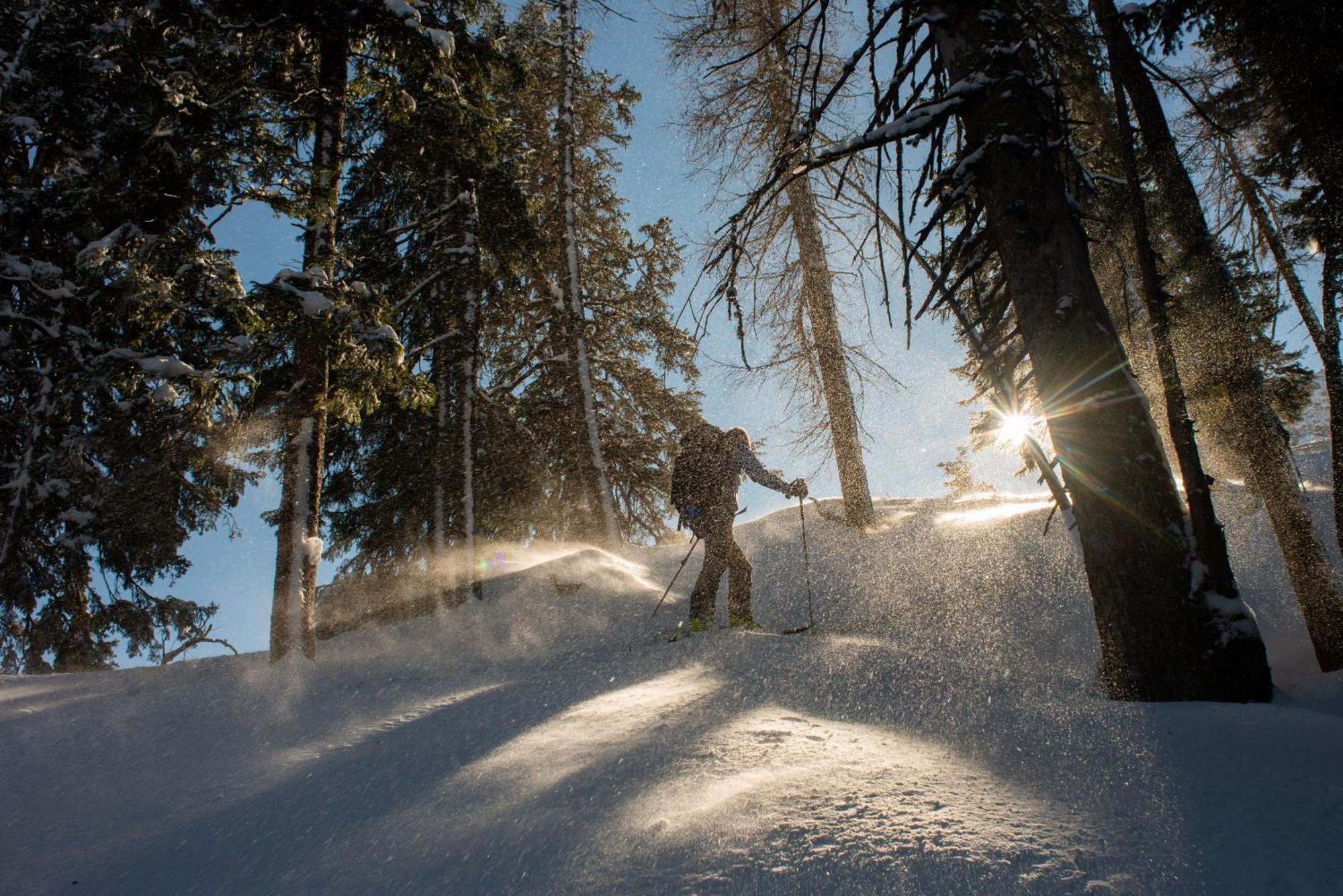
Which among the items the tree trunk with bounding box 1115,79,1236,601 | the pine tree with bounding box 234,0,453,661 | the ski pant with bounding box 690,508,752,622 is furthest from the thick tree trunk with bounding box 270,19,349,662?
the tree trunk with bounding box 1115,79,1236,601

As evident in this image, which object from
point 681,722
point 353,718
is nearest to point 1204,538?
point 681,722

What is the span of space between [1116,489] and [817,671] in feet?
5.99

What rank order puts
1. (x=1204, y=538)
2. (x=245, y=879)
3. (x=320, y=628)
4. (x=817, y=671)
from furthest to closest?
(x=320, y=628)
(x=817, y=671)
(x=1204, y=538)
(x=245, y=879)

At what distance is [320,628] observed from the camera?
13109mm

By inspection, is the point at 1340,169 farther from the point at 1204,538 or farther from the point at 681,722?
the point at 681,722

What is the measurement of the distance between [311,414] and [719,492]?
4607 millimetres

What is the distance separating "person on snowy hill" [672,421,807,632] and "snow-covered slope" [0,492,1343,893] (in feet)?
4.51

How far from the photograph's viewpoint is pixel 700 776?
2037 millimetres

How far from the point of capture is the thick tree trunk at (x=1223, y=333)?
15.3 feet

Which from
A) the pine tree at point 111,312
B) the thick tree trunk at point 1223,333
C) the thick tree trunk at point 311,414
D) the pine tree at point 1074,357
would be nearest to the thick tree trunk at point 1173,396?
the pine tree at point 1074,357

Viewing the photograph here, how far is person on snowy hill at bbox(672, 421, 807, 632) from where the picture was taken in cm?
626

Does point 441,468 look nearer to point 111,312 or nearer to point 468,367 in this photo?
point 468,367

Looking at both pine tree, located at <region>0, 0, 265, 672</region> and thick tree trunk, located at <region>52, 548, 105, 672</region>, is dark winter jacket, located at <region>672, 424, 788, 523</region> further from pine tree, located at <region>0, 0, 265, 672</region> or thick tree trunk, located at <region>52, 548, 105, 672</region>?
thick tree trunk, located at <region>52, 548, 105, 672</region>

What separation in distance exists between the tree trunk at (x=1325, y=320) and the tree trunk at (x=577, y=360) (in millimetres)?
9183
